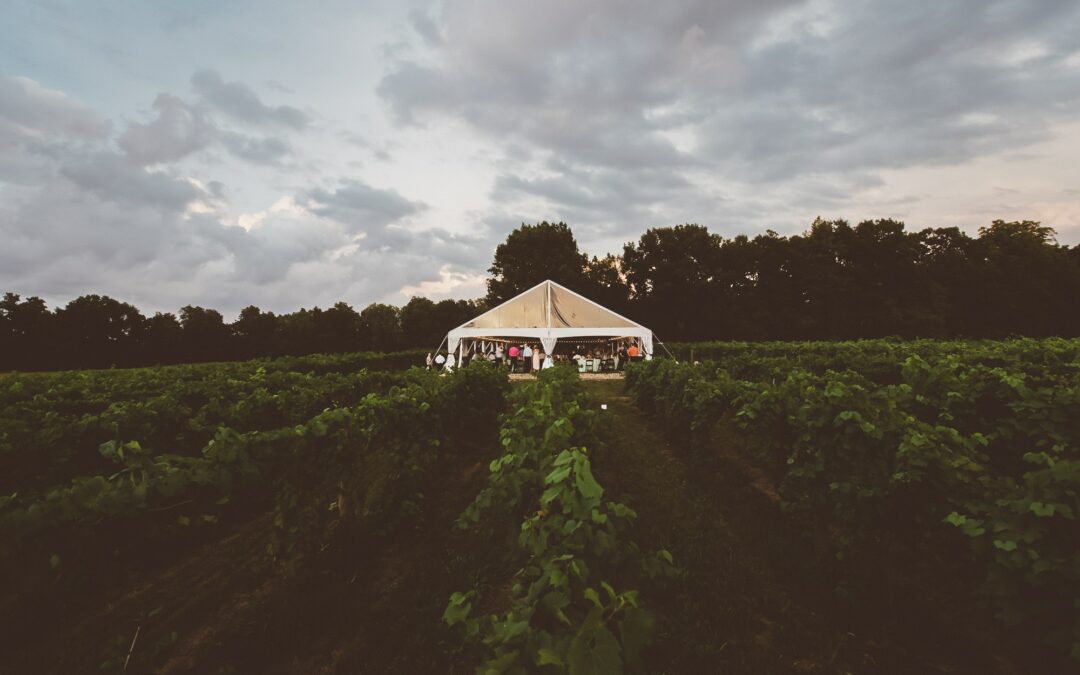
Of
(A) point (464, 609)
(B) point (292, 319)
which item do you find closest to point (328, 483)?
(A) point (464, 609)

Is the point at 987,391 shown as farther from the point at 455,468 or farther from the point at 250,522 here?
the point at 250,522

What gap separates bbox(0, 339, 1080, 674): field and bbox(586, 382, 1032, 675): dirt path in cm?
2

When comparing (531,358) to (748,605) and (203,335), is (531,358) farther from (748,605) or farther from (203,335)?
(203,335)

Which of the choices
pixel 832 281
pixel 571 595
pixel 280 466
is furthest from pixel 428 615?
pixel 832 281

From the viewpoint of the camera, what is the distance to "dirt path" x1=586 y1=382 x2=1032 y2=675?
277 cm

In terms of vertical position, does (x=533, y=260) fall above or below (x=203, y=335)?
above

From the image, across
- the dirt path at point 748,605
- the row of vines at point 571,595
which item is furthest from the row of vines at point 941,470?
the row of vines at point 571,595

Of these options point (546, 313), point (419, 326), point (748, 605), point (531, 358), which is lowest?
point (748, 605)

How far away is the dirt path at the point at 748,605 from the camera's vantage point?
2.77 m

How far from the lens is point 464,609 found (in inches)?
74.2

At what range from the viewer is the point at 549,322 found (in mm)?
20422

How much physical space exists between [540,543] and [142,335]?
49.6 m

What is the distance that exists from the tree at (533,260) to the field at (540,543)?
3695 cm

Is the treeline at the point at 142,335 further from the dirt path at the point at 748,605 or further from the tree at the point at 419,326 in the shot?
the dirt path at the point at 748,605
